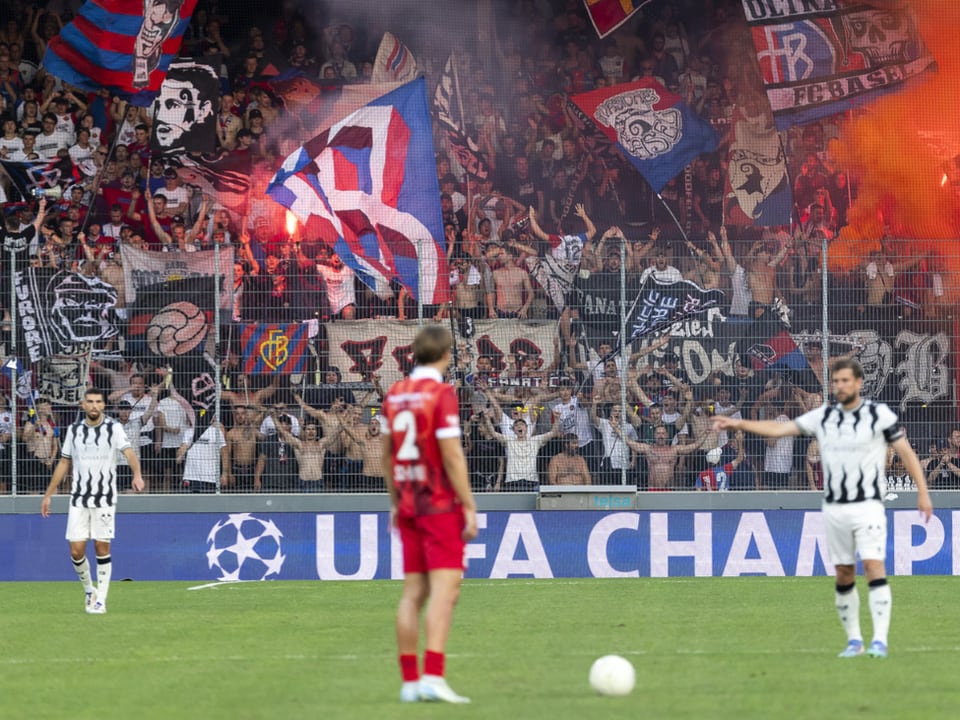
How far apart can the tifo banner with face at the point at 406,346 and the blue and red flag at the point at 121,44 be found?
635 cm

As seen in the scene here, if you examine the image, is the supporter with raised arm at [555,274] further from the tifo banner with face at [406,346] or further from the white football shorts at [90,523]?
the white football shorts at [90,523]

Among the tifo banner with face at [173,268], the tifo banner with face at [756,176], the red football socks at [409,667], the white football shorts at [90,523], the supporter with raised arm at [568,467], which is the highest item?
the tifo banner with face at [756,176]

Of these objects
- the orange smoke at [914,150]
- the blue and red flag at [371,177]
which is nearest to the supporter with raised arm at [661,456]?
the blue and red flag at [371,177]

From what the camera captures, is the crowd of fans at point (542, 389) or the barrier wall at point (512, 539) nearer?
the crowd of fans at point (542, 389)

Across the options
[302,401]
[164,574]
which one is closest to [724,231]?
[302,401]

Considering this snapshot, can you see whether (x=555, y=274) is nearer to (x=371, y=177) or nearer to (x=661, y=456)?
(x=661, y=456)

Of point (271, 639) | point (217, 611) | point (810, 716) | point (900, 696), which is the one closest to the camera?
point (810, 716)

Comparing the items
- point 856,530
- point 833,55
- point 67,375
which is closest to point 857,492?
point 856,530

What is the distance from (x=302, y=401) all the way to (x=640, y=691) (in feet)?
30.9

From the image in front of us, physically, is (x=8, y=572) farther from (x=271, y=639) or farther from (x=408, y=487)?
(x=408, y=487)

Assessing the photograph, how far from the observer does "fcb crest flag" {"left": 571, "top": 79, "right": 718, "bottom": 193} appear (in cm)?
2244

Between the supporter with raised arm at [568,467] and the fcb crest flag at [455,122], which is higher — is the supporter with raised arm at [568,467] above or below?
below

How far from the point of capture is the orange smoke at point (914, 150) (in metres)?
22.2

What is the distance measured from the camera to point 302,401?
1675cm
